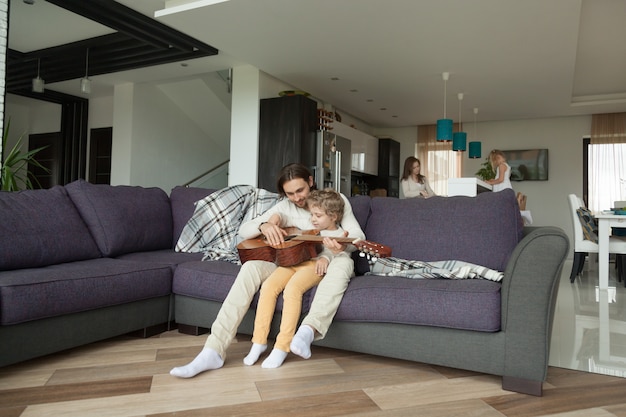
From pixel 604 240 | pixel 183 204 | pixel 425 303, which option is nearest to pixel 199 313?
pixel 183 204

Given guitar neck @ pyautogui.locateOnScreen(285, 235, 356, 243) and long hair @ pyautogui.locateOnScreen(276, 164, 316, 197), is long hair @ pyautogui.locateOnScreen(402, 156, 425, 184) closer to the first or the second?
long hair @ pyautogui.locateOnScreen(276, 164, 316, 197)

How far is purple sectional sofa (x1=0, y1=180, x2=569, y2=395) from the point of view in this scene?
5.83ft

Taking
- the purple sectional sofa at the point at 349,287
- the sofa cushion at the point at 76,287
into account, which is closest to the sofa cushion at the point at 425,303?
the purple sectional sofa at the point at 349,287

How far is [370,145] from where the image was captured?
8.70m

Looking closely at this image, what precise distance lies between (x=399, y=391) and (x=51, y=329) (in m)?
1.47

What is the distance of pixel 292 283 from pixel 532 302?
3.18 ft

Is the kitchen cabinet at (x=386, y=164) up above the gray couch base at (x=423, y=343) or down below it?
above

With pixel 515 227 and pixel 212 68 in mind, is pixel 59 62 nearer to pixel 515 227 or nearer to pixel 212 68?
pixel 212 68

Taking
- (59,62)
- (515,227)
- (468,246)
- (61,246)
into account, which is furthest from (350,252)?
(59,62)

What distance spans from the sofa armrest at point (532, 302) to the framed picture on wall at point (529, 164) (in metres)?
7.53

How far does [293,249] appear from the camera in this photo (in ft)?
7.11

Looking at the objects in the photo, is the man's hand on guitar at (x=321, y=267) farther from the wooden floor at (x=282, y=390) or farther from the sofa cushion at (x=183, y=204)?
the sofa cushion at (x=183, y=204)

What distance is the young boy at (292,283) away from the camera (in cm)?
199

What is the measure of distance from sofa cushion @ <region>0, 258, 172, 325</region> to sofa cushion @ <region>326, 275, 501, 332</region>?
1.02m
